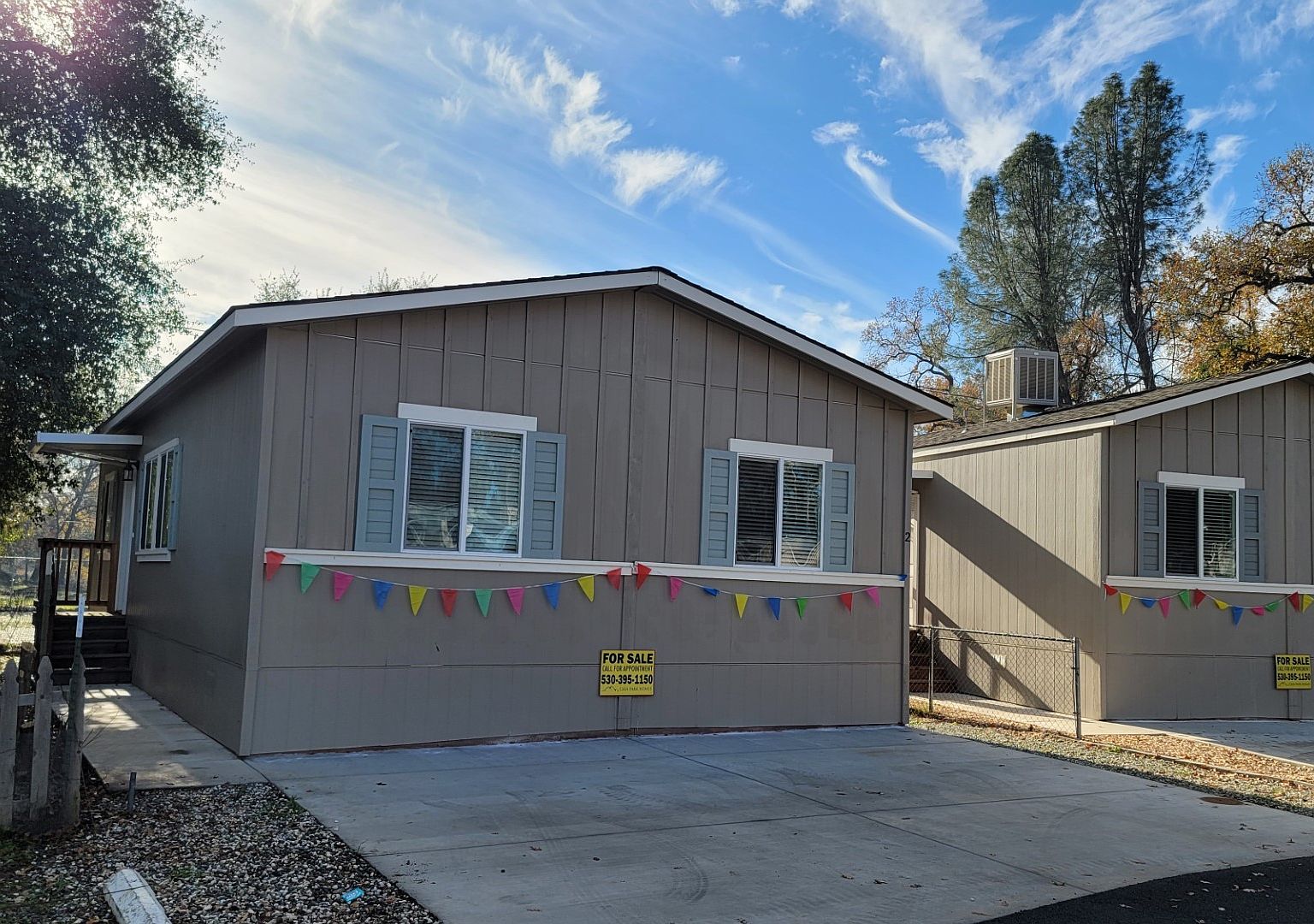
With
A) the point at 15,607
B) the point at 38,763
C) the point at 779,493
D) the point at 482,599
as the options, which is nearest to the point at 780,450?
the point at 779,493

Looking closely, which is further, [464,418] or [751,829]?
[464,418]

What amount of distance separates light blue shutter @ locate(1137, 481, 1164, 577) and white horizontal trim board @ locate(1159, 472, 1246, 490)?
0.20 m

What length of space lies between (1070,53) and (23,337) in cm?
2568

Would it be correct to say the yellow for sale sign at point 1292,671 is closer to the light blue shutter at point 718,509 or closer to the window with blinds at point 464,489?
the light blue shutter at point 718,509

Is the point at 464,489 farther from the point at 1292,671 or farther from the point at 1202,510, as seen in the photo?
the point at 1292,671

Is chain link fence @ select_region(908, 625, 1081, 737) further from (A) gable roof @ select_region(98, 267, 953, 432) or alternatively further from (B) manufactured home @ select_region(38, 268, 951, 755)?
(A) gable roof @ select_region(98, 267, 953, 432)

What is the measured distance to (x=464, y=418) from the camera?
28.9ft

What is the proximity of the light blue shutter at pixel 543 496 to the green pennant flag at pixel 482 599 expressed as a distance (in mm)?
484

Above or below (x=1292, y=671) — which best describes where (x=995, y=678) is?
below

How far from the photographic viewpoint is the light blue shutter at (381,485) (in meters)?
8.39

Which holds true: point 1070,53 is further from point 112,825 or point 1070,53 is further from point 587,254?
point 112,825

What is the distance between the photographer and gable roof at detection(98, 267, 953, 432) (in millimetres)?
8047

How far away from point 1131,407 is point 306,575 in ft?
31.1

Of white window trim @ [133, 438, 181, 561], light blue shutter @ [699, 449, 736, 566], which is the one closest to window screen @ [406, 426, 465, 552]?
light blue shutter @ [699, 449, 736, 566]
